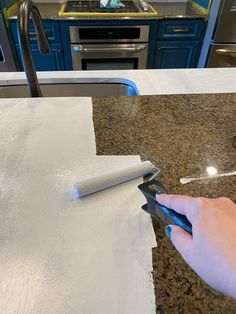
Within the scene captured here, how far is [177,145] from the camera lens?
0.59 meters

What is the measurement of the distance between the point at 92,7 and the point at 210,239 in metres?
2.31

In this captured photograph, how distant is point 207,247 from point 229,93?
0.68 metres

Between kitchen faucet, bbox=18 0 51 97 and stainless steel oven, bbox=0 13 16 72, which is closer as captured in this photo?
kitchen faucet, bbox=18 0 51 97

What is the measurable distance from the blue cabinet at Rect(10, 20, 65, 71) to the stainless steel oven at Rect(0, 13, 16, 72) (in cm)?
7

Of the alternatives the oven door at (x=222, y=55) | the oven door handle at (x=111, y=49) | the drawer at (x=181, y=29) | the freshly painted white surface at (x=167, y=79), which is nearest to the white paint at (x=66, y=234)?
the freshly painted white surface at (x=167, y=79)

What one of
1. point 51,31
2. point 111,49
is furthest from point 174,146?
point 51,31

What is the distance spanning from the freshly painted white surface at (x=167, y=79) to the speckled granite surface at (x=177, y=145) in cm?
6

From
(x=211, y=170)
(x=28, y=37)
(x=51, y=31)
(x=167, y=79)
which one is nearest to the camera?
(x=211, y=170)

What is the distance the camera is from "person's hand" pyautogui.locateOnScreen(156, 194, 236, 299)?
275 mm

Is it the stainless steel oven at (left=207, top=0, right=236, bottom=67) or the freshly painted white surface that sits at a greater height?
the freshly painted white surface

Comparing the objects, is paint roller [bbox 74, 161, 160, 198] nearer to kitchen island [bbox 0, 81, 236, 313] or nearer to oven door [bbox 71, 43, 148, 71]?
kitchen island [bbox 0, 81, 236, 313]

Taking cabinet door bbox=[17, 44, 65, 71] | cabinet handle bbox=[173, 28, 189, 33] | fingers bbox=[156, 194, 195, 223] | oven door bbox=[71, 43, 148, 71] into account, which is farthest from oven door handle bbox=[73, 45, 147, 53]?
fingers bbox=[156, 194, 195, 223]

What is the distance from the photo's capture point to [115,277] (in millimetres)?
349

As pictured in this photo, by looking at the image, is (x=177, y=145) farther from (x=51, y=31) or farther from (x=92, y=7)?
(x=92, y=7)
